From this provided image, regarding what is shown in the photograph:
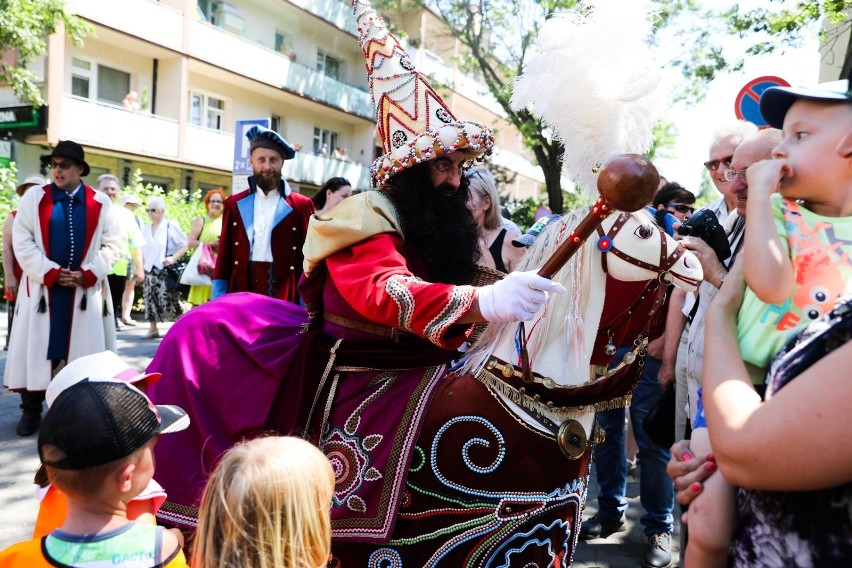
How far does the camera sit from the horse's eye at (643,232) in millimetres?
2025

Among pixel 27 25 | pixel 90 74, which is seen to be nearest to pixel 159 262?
pixel 27 25

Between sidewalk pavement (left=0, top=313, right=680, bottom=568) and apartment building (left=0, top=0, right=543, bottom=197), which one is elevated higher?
apartment building (left=0, top=0, right=543, bottom=197)

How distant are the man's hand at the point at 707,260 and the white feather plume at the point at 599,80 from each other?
0.36m

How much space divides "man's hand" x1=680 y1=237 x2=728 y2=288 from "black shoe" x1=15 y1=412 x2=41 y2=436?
478 cm

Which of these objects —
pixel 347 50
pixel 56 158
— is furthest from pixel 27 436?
pixel 347 50

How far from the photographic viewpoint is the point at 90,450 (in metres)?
1.44

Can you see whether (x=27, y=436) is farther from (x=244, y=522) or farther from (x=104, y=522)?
(x=244, y=522)

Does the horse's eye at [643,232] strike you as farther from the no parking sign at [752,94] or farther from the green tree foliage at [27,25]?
the green tree foliage at [27,25]

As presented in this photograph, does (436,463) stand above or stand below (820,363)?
below

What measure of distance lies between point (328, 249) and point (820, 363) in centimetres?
155

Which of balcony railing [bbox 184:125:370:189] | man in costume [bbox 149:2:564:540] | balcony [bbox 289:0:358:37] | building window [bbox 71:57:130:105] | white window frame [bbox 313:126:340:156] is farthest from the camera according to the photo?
white window frame [bbox 313:126:340:156]

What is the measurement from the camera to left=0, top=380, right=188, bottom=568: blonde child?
1435 millimetres

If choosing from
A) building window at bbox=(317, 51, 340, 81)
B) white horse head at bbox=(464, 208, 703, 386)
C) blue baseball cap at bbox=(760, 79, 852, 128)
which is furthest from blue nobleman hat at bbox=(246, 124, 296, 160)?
building window at bbox=(317, 51, 340, 81)

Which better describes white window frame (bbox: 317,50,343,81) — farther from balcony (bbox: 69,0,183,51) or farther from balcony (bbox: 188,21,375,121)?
balcony (bbox: 69,0,183,51)
